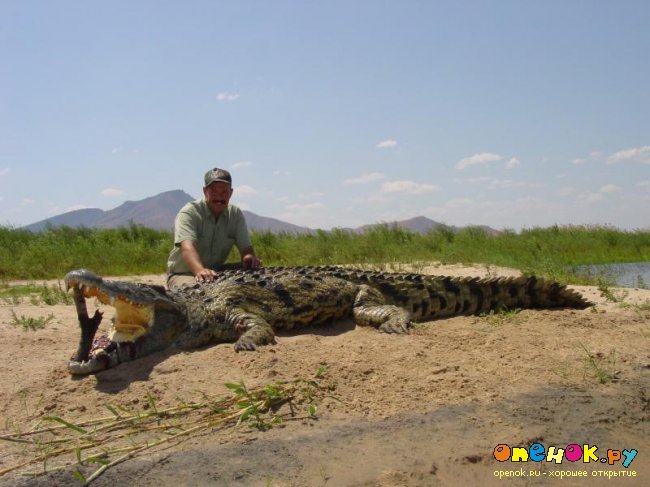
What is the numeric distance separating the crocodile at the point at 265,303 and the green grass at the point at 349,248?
3.06m

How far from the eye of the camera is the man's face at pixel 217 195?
628 centimetres

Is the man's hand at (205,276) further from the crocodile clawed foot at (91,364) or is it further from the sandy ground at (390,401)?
the crocodile clawed foot at (91,364)

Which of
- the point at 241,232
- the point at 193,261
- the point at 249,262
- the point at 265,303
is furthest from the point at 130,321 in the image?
the point at 241,232

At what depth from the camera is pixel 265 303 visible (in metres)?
4.96

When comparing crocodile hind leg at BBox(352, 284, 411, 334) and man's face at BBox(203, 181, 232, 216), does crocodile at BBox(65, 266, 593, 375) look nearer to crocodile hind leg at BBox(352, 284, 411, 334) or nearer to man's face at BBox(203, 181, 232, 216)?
crocodile hind leg at BBox(352, 284, 411, 334)

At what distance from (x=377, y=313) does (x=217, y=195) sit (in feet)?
7.27

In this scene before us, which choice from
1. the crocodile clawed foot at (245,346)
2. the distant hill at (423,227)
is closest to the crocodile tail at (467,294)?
the crocodile clawed foot at (245,346)

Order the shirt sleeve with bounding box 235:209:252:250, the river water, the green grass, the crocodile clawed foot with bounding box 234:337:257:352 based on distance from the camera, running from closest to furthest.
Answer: the crocodile clawed foot with bounding box 234:337:257:352
the shirt sleeve with bounding box 235:209:252:250
the river water
the green grass

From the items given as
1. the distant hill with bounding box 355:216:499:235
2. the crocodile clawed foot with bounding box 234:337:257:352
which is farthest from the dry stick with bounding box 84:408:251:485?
the distant hill with bounding box 355:216:499:235

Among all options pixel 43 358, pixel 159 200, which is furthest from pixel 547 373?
pixel 159 200

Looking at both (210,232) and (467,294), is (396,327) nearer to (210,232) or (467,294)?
(467,294)

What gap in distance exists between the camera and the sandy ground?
2.62m

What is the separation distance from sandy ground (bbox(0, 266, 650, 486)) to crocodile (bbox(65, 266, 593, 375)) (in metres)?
0.16

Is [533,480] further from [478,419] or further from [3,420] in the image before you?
[3,420]
